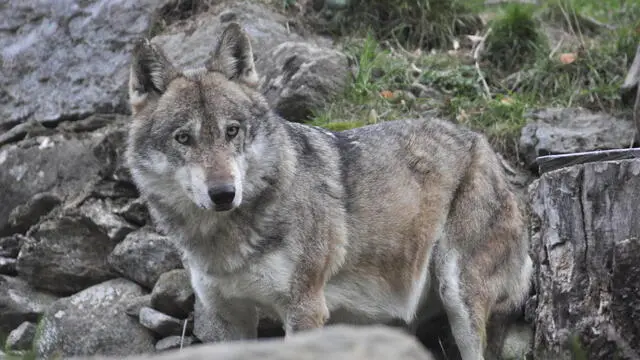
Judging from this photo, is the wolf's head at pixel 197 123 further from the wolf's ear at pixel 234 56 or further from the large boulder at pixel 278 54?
the large boulder at pixel 278 54

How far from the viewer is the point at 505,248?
6.73 metres

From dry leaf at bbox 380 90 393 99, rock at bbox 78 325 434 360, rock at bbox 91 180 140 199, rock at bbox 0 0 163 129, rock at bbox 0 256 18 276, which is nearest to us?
rock at bbox 78 325 434 360

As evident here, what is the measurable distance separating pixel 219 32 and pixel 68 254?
2831 mm

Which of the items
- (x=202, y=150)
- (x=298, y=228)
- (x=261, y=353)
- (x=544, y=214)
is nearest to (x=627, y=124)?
(x=544, y=214)

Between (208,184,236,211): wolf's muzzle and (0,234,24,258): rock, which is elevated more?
(208,184,236,211): wolf's muzzle

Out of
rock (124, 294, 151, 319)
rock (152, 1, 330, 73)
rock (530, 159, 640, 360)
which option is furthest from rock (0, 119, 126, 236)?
rock (530, 159, 640, 360)

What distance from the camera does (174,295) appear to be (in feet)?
24.0

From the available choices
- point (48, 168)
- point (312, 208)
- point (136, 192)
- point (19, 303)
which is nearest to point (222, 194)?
point (312, 208)

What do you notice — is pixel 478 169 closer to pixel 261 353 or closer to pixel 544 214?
pixel 544 214

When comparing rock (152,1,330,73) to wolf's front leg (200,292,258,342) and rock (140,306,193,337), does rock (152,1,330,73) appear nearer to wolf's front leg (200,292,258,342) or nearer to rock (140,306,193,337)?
rock (140,306,193,337)

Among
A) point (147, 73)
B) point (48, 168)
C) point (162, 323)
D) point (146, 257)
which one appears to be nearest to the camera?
point (147, 73)

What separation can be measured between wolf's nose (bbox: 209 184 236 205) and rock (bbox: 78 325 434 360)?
259 centimetres

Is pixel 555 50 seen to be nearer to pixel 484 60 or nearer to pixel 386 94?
pixel 484 60

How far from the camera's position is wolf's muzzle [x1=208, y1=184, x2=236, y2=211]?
208 inches
